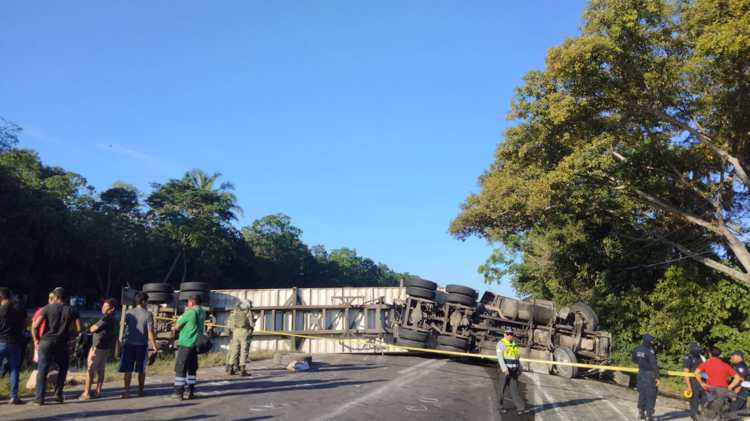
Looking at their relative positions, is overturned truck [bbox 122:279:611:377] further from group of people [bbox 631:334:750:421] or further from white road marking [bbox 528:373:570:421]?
group of people [bbox 631:334:750:421]

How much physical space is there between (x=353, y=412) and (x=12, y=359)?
5.09m

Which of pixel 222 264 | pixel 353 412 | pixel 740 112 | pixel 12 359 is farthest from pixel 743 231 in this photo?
pixel 222 264

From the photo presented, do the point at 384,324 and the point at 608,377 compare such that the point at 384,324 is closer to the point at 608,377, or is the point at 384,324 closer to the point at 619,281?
the point at 608,377

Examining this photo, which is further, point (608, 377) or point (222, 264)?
point (222, 264)

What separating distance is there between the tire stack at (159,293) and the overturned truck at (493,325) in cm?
793

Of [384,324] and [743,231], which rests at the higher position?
[743,231]

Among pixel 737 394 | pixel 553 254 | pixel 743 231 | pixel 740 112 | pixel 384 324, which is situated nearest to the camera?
pixel 737 394

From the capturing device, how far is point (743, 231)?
70.3 feet

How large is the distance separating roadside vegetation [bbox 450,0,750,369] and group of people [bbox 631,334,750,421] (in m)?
7.93

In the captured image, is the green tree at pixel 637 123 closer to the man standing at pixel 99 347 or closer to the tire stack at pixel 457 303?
the tire stack at pixel 457 303

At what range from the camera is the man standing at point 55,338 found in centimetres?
848

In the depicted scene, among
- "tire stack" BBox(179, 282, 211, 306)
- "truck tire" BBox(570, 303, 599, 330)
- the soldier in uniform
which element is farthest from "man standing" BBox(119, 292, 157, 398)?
"truck tire" BBox(570, 303, 599, 330)

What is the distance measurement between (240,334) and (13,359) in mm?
4633

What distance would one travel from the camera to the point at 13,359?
8578mm
